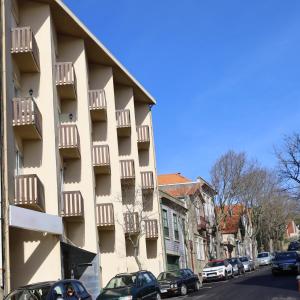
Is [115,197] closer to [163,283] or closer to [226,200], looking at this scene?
[163,283]

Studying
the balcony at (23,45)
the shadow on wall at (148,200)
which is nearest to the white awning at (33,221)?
the balcony at (23,45)

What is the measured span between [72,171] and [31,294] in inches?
595

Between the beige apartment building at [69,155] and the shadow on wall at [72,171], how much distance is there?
0.17 ft

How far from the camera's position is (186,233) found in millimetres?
48312

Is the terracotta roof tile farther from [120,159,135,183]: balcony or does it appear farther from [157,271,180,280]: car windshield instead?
[157,271,180,280]: car windshield

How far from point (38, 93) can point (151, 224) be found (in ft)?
50.0

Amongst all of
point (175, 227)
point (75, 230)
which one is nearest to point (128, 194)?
point (75, 230)

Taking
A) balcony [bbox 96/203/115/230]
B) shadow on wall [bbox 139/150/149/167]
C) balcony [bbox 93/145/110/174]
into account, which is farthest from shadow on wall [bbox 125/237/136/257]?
balcony [bbox 93/145/110/174]

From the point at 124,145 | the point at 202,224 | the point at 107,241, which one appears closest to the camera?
the point at 107,241

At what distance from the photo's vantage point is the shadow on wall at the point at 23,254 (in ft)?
68.9

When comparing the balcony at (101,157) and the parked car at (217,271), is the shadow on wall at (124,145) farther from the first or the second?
the parked car at (217,271)

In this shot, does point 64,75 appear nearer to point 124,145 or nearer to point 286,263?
point 124,145

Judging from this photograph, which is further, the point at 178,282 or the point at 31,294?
the point at 178,282

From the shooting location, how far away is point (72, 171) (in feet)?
90.8
